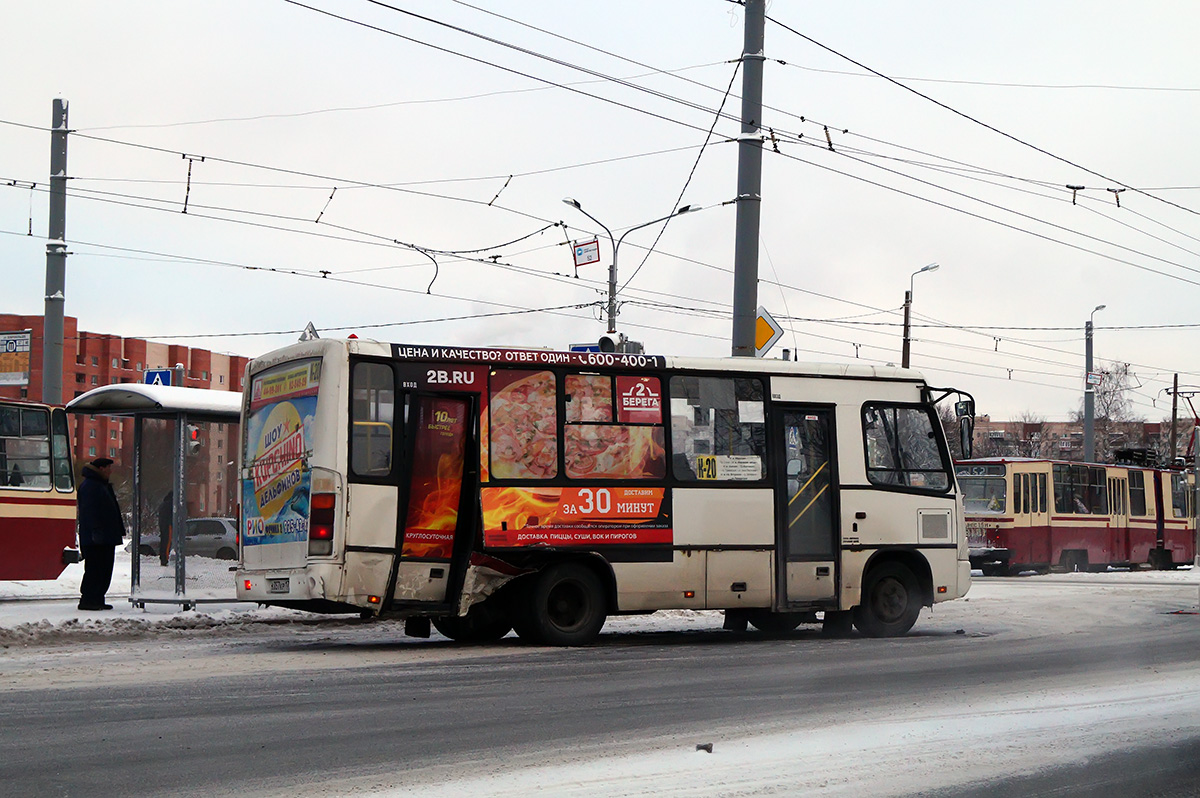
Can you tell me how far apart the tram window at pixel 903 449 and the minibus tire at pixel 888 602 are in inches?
39.3

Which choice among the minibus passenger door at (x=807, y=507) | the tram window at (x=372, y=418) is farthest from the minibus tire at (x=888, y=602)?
the tram window at (x=372, y=418)

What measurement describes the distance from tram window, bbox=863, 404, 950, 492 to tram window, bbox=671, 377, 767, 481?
145cm

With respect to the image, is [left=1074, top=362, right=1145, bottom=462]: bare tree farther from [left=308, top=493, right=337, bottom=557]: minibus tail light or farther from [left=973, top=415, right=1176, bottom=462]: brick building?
[left=308, top=493, right=337, bottom=557]: minibus tail light

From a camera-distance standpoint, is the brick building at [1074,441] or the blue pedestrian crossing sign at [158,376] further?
the brick building at [1074,441]

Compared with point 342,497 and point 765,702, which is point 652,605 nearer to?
point 342,497

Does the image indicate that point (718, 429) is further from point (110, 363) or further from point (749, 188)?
point (110, 363)

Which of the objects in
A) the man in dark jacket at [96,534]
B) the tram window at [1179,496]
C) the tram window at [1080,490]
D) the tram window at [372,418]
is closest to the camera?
the tram window at [372,418]

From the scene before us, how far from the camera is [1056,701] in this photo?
9602mm

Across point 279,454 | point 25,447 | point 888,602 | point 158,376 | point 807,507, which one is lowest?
point 888,602

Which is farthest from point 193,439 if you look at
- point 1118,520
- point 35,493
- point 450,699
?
point 1118,520

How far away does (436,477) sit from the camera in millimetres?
12820

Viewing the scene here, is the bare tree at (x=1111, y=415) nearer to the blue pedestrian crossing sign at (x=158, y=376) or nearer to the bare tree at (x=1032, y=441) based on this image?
the bare tree at (x=1032, y=441)

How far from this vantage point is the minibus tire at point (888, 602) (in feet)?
49.2

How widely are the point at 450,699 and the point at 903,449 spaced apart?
7.71 m
